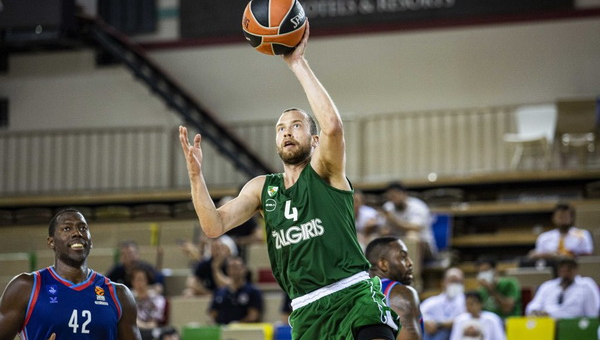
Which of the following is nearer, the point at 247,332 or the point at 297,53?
the point at 297,53

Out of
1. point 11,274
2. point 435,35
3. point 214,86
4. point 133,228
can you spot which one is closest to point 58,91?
point 214,86

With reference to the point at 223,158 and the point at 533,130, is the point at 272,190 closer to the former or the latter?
the point at 533,130

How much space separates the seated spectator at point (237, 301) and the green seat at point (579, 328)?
3.24m

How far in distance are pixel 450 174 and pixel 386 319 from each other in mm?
11622

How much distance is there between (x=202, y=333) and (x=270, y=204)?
5397 millimetres

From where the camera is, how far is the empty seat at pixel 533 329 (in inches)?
381

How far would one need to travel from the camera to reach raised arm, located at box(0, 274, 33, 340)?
523 cm

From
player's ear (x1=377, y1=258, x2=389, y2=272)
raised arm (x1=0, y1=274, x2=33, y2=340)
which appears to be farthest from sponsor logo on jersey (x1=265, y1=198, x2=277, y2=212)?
raised arm (x1=0, y1=274, x2=33, y2=340)

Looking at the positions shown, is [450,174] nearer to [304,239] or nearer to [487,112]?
[487,112]

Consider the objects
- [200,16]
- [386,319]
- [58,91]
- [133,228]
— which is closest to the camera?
[386,319]

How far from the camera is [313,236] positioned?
15.4 feet

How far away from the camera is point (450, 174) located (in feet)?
52.6

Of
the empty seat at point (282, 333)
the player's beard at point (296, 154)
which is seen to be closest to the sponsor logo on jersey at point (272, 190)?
the player's beard at point (296, 154)

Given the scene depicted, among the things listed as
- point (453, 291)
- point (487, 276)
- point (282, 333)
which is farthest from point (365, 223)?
point (282, 333)
